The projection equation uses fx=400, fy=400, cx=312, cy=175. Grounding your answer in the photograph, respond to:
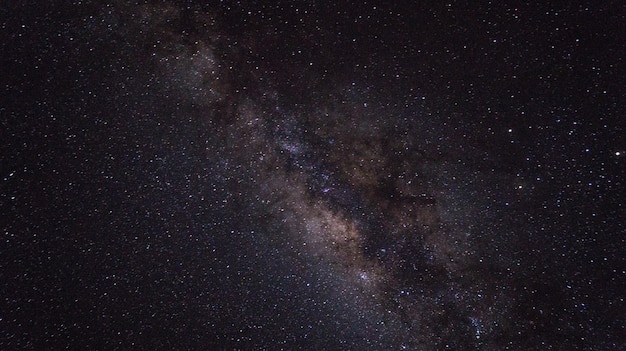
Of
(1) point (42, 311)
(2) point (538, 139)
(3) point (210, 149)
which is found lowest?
(1) point (42, 311)

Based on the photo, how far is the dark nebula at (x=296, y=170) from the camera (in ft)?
9.32

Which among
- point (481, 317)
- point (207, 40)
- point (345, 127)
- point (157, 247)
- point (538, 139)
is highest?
point (538, 139)

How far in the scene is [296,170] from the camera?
3.02m

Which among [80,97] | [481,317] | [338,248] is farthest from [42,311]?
[481,317]

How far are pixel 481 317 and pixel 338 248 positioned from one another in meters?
1.15

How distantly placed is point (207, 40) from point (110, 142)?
3.36 feet

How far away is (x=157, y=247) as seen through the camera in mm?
2998

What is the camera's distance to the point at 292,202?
300 cm

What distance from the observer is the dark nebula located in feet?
9.32

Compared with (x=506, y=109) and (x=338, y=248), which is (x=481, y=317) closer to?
(x=338, y=248)

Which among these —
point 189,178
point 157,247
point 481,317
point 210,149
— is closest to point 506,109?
point 481,317

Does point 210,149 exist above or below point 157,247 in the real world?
above

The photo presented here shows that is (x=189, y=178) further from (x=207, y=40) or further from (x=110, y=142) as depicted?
(x=207, y=40)

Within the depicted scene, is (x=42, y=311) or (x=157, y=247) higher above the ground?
(x=157, y=247)
